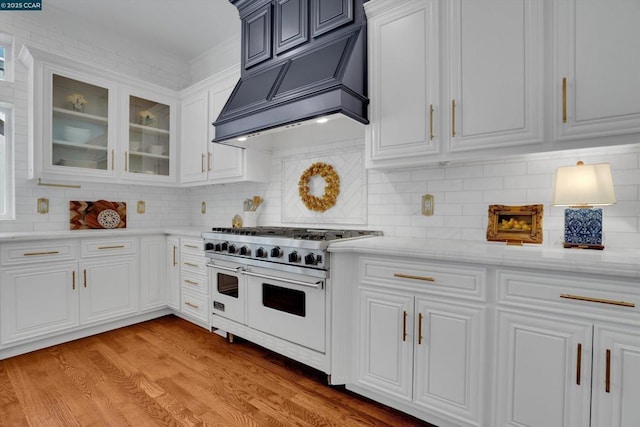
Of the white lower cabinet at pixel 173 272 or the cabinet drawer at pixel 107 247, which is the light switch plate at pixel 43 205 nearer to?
the cabinet drawer at pixel 107 247

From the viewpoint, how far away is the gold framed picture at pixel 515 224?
1876 mm

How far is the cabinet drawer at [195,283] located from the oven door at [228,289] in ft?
0.62

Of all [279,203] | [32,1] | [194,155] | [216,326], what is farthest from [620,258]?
[32,1]

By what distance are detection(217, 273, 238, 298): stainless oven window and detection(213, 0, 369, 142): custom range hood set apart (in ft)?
3.88

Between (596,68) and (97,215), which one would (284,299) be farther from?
(97,215)

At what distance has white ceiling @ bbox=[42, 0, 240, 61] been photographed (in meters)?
3.04

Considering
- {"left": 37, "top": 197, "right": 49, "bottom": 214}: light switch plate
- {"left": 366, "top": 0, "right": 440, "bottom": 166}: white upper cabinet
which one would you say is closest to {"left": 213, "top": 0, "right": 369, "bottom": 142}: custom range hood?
{"left": 366, "top": 0, "right": 440, "bottom": 166}: white upper cabinet

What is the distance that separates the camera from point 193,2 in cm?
301

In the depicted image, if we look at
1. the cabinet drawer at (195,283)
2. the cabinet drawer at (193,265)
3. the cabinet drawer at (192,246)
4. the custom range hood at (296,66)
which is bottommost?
the cabinet drawer at (195,283)

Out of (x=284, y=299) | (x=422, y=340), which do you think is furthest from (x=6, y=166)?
(x=422, y=340)

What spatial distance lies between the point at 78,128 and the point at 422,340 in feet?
11.5

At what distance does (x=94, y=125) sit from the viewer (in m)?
3.15

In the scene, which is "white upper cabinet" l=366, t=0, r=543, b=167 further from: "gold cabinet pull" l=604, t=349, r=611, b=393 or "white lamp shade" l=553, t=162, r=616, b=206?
"gold cabinet pull" l=604, t=349, r=611, b=393

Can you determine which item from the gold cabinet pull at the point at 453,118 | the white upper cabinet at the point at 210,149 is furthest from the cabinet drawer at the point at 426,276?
the white upper cabinet at the point at 210,149
